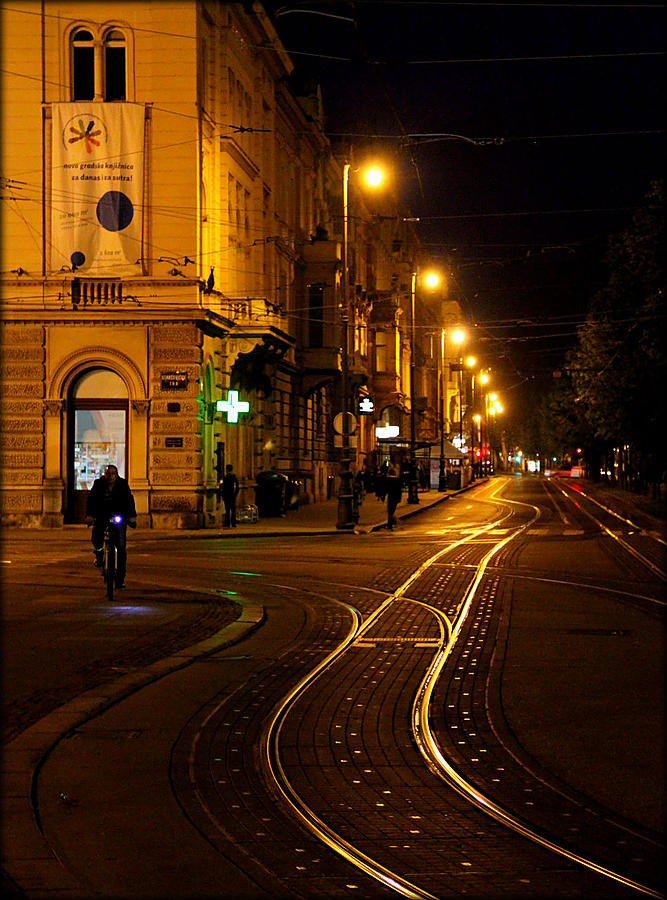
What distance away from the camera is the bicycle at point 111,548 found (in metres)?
16.7

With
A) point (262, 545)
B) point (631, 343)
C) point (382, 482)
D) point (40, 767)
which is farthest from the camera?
point (631, 343)

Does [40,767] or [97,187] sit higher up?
[97,187]

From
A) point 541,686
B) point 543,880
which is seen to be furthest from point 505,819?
point 541,686

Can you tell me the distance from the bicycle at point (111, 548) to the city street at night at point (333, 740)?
339 millimetres

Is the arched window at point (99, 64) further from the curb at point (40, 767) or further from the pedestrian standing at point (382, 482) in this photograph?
the curb at point (40, 767)

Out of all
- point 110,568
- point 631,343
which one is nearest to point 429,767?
point 110,568

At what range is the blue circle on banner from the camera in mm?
32500

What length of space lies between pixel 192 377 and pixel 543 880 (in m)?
27.5

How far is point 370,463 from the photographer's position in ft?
228

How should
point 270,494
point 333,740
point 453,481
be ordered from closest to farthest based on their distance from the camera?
1. point 333,740
2. point 270,494
3. point 453,481

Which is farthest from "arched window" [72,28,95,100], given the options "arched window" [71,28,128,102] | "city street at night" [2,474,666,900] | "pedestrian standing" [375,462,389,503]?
"city street at night" [2,474,666,900]

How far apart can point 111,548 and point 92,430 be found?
669 inches

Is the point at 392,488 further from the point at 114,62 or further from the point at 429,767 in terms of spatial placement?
the point at 429,767

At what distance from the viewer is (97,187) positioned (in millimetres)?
32688
